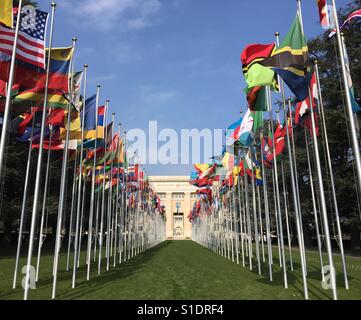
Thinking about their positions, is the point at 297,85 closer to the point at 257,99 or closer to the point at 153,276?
the point at 257,99

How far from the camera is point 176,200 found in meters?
134

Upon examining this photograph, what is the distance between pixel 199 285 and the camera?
611 inches

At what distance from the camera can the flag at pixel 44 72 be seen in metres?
12.6

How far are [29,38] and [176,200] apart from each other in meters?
123

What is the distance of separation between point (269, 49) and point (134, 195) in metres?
30.6

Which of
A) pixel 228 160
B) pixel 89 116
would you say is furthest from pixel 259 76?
pixel 228 160

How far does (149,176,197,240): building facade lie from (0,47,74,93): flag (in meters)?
118

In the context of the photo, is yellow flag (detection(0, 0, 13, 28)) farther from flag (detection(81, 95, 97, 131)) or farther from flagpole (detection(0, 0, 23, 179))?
flag (detection(81, 95, 97, 131))

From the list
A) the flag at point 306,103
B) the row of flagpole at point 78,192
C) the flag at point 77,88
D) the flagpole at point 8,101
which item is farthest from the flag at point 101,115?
Result: the flag at point 306,103

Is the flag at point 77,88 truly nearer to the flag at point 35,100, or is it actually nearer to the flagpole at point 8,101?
the flag at point 35,100

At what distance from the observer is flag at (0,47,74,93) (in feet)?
41.2

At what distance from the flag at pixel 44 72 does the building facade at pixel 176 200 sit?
4627 inches

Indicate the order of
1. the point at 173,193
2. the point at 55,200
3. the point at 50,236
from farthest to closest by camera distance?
1. the point at 173,193
2. the point at 50,236
3. the point at 55,200
